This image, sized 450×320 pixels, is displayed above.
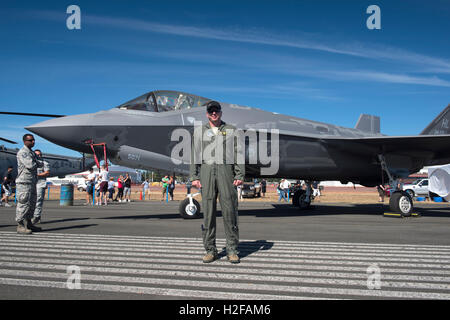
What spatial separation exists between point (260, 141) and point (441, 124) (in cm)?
1033

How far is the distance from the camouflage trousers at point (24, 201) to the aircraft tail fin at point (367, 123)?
15.7 metres

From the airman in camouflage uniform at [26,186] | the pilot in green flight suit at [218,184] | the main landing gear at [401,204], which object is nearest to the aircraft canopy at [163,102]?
the airman in camouflage uniform at [26,186]

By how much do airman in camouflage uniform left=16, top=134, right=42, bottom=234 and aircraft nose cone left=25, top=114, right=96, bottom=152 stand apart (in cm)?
54

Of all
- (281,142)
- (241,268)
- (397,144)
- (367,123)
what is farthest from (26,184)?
(367,123)

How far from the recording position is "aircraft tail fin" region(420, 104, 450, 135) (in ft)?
52.3

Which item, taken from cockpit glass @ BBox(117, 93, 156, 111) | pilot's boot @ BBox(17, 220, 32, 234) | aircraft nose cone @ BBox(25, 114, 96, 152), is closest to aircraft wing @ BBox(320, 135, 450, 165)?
cockpit glass @ BBox(117, 93, 156, 111)

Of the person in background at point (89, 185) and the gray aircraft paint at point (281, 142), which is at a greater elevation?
the gray aircraft paint at point (281, 142)

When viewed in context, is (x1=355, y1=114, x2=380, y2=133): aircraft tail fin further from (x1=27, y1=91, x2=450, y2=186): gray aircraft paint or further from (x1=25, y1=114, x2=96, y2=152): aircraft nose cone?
(x1=25, y1=114, x2=96, y2=152): aircraft nose cone

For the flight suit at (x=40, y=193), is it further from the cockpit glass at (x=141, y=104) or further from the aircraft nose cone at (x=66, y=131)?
the cockpit glass at (x=141, y=104)

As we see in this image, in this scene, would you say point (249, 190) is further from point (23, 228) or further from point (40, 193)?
point (23, 228)

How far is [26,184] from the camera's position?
7.87 meters

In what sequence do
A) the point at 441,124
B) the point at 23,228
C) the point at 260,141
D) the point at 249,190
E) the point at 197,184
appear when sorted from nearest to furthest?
the point at 197,184 → the point at 23,228 → the point at 260,141 → the point at 441,124 → the point at 249,190

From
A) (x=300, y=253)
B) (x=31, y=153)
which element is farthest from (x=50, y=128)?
(x=300, y=253)

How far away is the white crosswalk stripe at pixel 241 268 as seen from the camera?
11.0ft
